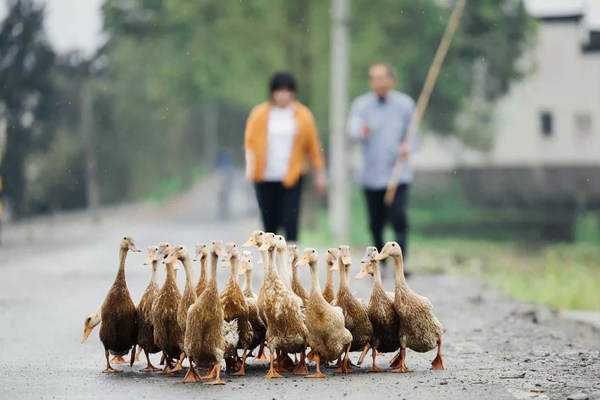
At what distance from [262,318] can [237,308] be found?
0.62 feet

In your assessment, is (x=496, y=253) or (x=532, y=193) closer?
(x=496, y=253)

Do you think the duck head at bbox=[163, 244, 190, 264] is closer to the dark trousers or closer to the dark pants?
the dark pants

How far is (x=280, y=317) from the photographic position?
7.60m

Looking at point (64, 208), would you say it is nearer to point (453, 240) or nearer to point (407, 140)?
point (453, 240)

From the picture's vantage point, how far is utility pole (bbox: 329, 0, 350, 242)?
83.0ft

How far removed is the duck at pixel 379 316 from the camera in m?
8.00

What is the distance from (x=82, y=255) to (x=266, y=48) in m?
13.4

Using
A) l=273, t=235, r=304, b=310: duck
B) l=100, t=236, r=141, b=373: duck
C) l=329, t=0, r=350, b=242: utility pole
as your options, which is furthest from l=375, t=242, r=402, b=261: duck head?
l=329, t=0, r=350, b=242: utility pole

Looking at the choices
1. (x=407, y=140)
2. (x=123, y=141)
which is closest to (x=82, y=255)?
(x=407, y=140)

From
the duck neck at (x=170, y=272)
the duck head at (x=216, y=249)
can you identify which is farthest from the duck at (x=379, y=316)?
the duck neck at (x=170, y=272)

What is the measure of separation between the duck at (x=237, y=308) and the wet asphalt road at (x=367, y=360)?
7.4 inches

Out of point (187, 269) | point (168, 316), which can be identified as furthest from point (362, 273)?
point (168, 316)

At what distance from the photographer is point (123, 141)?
208ft

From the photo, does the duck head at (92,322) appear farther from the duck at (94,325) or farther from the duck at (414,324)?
the duck at (414,324)
